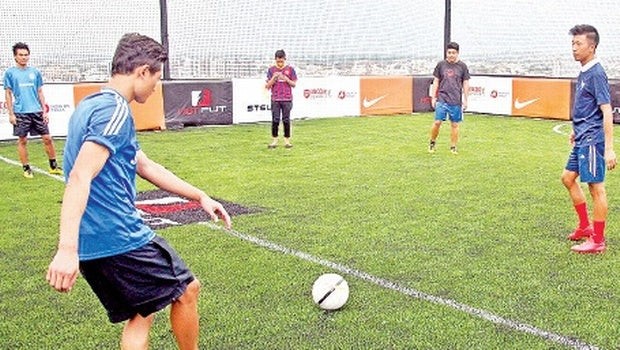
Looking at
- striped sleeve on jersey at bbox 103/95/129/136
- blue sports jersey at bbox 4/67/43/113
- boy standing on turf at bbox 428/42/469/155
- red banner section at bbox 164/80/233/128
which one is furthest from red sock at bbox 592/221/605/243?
red banner section at bbox 164/80/233/128

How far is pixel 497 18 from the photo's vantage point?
22.4 metres

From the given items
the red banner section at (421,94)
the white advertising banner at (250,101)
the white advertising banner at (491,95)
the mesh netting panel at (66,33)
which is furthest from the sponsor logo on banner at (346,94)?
the mesh netting panel at (66,33)

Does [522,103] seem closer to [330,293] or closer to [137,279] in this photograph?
[330,293]

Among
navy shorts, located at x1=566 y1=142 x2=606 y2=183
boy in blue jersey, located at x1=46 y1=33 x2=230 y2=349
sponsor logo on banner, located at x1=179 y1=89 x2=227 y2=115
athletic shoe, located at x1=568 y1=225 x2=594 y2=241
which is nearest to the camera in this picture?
boy in blue jersey, located at x1=46 y1=33 x2=230 y2=349

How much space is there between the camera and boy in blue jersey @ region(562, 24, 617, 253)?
6.37 meters

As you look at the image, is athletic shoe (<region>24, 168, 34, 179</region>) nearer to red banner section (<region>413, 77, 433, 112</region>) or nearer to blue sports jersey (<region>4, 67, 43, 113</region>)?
blue sports jersey (<region>4, 67, 43, 113</region>)

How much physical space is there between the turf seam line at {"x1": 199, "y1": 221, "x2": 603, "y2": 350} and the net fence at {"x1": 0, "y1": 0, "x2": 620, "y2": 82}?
11222 millimetres

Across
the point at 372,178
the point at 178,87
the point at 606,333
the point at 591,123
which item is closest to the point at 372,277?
the point at 606,333

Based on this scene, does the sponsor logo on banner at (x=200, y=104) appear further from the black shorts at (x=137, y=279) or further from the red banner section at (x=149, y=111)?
the black shorts at (x=137, y=279)

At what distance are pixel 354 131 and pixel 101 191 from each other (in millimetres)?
13524

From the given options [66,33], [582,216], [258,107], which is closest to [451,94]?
[582,216]

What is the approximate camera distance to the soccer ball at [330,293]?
5027mm

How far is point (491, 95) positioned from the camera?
2014 centimetres

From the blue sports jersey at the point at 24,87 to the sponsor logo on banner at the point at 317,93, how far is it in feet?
29.9
